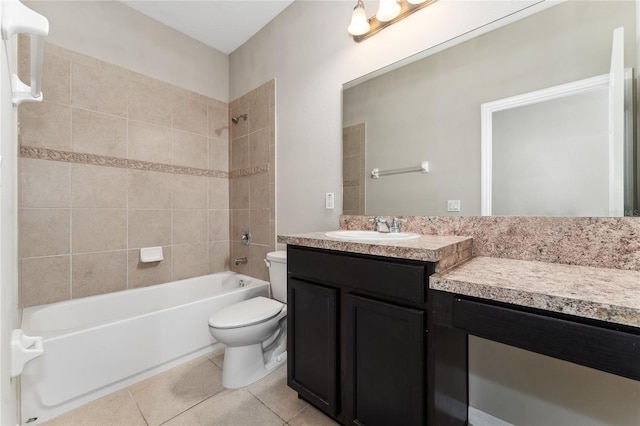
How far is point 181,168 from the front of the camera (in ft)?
7.93

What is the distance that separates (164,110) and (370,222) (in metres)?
2.02

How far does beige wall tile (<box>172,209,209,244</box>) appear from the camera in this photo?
2.39 metres

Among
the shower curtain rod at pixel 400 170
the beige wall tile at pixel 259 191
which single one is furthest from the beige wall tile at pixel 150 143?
the shower curtain rod at pixel 400 170

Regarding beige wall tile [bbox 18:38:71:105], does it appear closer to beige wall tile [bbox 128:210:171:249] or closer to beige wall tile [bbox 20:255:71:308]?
beige wall tile [bbox 128:210:171:249]

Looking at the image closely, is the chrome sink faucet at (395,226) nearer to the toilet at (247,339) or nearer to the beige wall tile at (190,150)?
the toilet at (247,339)

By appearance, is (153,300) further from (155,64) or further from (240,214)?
(155,64)

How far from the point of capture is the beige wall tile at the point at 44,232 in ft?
5.55

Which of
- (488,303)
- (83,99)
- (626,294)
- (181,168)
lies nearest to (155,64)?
(83,99)

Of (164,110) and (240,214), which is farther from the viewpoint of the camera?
(240,214)

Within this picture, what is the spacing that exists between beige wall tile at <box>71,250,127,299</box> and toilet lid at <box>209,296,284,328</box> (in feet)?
3.35

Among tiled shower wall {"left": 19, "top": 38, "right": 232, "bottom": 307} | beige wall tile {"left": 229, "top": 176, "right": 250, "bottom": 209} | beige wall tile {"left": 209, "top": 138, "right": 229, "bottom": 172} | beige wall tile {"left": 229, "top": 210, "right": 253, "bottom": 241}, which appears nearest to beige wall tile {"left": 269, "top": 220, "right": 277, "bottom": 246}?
tiled shower wall {"left": 19, "top": 38, "right": 232, "bottom": 307}

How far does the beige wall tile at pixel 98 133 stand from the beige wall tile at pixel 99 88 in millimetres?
54

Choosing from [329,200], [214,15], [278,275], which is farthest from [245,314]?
[214,15]

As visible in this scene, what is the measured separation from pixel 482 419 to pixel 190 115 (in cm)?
298
